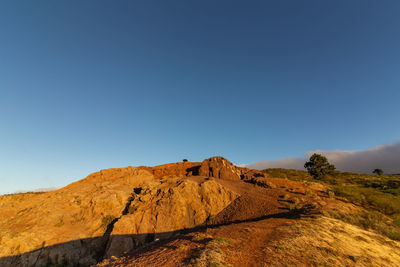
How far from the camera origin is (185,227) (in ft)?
66.2

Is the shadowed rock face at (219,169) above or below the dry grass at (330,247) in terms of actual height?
above

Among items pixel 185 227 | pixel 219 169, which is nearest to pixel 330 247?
pixel 185 227

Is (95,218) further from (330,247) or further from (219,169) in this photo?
(330,247)

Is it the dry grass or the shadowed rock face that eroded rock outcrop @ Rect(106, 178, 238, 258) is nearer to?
the shadowed rock face

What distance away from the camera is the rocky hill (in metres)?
9.27

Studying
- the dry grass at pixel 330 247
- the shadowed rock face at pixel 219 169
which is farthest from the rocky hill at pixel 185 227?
the shadowed rock face at pixel 219 169

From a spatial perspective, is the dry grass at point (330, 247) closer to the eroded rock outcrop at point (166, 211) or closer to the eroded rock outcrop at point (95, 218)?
the eroded rock outcrop at point (166, 211)

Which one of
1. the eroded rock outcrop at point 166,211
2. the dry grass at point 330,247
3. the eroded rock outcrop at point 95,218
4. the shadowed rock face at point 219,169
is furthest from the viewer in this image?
the shadowed rock face at point 219,169

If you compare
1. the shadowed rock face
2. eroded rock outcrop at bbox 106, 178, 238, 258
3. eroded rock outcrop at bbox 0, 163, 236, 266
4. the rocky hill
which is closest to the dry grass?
the rocky hill

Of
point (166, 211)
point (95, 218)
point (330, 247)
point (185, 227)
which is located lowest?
point (185, 227)

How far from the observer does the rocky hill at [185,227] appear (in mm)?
9266

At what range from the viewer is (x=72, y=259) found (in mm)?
17953

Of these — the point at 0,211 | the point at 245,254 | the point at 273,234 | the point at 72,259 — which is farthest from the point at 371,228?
the point at 0,211

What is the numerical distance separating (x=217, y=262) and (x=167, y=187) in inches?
732
